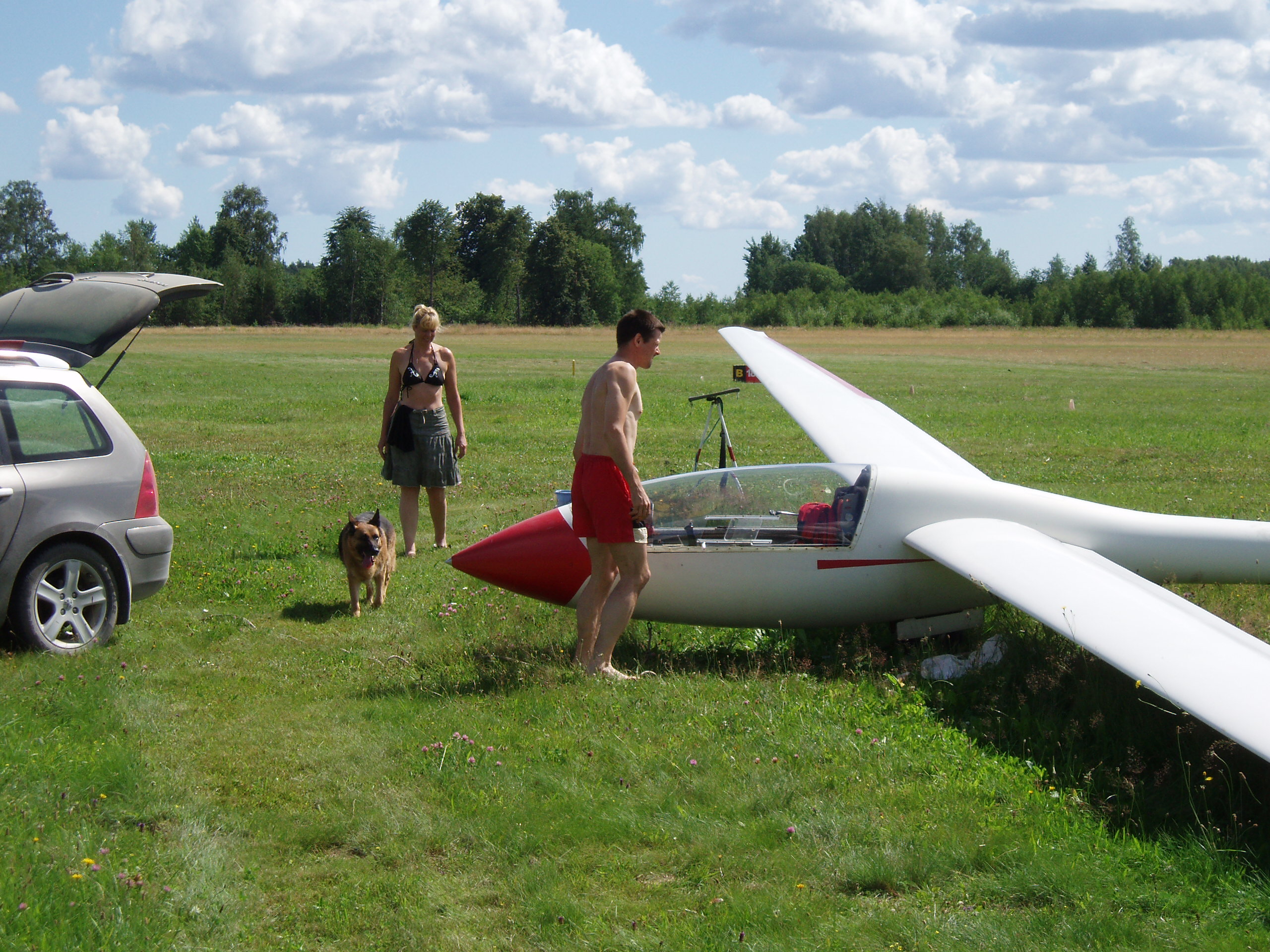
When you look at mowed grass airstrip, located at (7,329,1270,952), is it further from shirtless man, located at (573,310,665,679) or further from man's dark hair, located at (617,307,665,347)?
man's dark hair, located at (617,307,665,347)

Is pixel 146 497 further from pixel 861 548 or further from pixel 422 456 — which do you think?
pixel 861 548

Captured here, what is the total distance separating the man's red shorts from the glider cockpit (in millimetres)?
578

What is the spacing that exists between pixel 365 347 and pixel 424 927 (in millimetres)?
52144

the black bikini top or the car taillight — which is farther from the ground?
the black bikini top

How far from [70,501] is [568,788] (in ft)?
11.5

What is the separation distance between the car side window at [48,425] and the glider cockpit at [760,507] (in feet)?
10.8

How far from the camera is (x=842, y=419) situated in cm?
920

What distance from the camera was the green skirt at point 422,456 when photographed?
29.3 ft

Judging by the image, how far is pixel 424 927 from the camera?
11.5 ft

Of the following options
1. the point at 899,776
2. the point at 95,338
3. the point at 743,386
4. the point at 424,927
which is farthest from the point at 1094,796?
the point at 743,386

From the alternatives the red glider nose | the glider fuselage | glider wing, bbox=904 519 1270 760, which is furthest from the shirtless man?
glider wing, bbox=904 519 1270 760

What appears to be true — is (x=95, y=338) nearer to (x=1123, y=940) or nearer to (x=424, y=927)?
(x=424, y=927)

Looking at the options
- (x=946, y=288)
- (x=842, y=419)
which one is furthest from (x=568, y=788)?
(x=946, y=288)

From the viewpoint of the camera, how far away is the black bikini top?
8.85 meters
